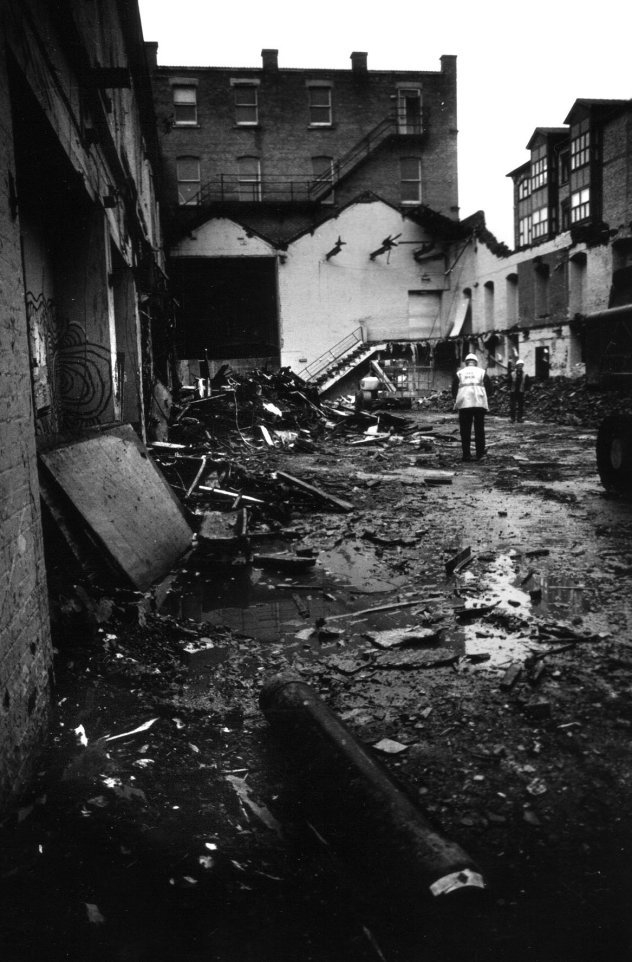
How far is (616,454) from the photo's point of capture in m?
9.38

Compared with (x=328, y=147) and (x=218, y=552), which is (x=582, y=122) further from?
(x=218, y=552)

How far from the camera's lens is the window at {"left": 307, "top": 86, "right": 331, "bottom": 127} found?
36.2 meters

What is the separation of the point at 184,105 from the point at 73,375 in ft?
106

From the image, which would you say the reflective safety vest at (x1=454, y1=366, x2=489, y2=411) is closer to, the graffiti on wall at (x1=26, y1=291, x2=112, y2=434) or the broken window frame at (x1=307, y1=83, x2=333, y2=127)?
the graffiti on wall at (x1=26, y1=291, x2=112, y2=434)

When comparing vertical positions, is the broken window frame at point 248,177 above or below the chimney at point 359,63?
below

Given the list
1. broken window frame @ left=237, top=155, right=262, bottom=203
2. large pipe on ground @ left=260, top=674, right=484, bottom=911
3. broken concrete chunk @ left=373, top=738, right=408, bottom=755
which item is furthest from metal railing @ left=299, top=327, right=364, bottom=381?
large pipe on ground @ left=260, top=674, right=484, bottom=911

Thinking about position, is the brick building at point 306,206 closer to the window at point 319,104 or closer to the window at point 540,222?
the window at point 319,104

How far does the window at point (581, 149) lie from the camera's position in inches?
1058

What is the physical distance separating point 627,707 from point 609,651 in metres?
0.79

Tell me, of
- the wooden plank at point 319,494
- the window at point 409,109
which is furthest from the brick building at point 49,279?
the window at point 409,109

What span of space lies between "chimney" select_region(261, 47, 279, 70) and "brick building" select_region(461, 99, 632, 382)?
13.2 meters

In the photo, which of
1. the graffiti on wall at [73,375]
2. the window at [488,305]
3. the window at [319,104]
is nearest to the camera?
the graffiti on wall at [73,375]

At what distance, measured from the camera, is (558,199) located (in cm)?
3022

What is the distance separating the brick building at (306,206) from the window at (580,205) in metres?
7.46
